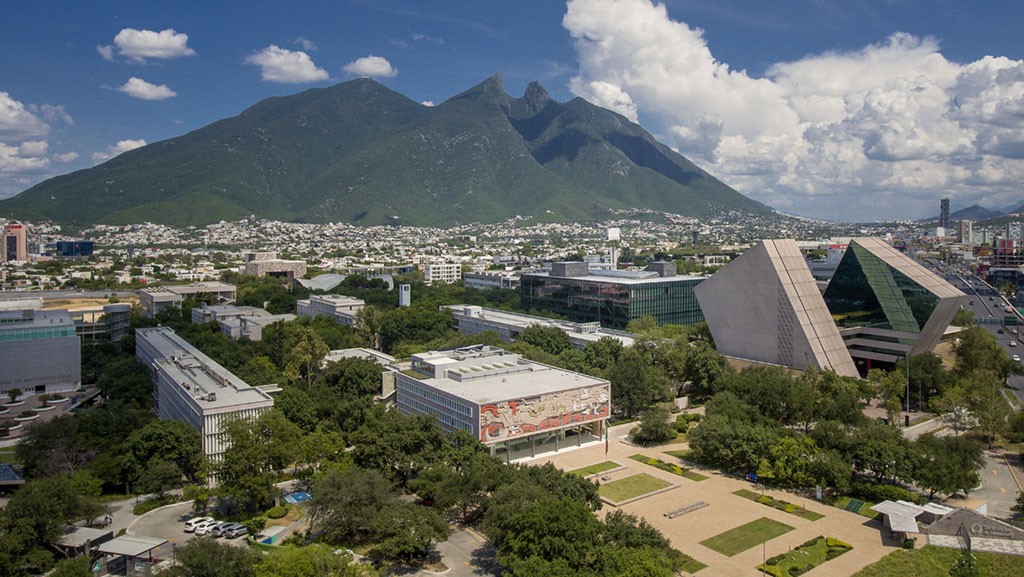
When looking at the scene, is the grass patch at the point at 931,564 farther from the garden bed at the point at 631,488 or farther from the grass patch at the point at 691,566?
the garden bed at the point at 631,488

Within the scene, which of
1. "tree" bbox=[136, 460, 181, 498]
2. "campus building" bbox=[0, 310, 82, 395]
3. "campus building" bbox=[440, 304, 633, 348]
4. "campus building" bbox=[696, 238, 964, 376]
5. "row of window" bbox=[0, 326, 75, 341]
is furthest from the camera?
"campus building" bbox=[440, 304, 633, 348]

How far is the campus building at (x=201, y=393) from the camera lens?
114ft

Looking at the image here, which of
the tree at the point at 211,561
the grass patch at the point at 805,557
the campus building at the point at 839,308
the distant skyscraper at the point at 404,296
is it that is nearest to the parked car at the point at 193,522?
the tree at the point at 211,561

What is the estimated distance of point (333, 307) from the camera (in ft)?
256

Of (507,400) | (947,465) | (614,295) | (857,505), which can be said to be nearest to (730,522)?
(857,505)

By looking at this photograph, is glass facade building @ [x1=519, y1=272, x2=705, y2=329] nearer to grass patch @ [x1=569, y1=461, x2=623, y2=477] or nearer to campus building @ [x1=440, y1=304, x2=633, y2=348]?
campus building @ [x1=440, y1=304, x2=633, y2=348]

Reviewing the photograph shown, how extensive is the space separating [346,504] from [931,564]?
23.7 meters

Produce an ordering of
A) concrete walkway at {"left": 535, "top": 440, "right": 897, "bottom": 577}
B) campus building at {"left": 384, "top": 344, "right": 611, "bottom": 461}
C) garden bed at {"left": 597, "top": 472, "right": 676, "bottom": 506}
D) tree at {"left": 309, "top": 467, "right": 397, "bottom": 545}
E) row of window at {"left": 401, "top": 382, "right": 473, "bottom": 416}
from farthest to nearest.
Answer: row of window at {"left": 401, "top": 382, "right": 473, "bottom": 416}, campus building at {"left": 384, "top": 344, "right": 611, "bottom": 461}, garden bed at {"left": 597, "top": 472, "right": 676, "bottom": 506}, tree at {"left": 309, "top": 467, "right": 397, "bottom": 545}, concrete walkway at {"left": 535, "top": 440, "right": 897, "bottom": 577}

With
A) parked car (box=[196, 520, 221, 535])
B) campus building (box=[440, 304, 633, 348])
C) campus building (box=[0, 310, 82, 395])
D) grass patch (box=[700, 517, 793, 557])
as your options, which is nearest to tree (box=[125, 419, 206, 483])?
parked car (box=[196, 520, 221, 535])

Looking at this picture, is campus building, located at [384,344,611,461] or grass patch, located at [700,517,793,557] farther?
campus building, located at [384,344,611,461]

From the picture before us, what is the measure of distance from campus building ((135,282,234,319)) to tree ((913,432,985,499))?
7743 centimetres

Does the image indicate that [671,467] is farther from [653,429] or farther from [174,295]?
[174,295]

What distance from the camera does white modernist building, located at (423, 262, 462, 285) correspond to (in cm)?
12300

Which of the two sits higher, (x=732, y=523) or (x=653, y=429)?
(x=653, y=429)
